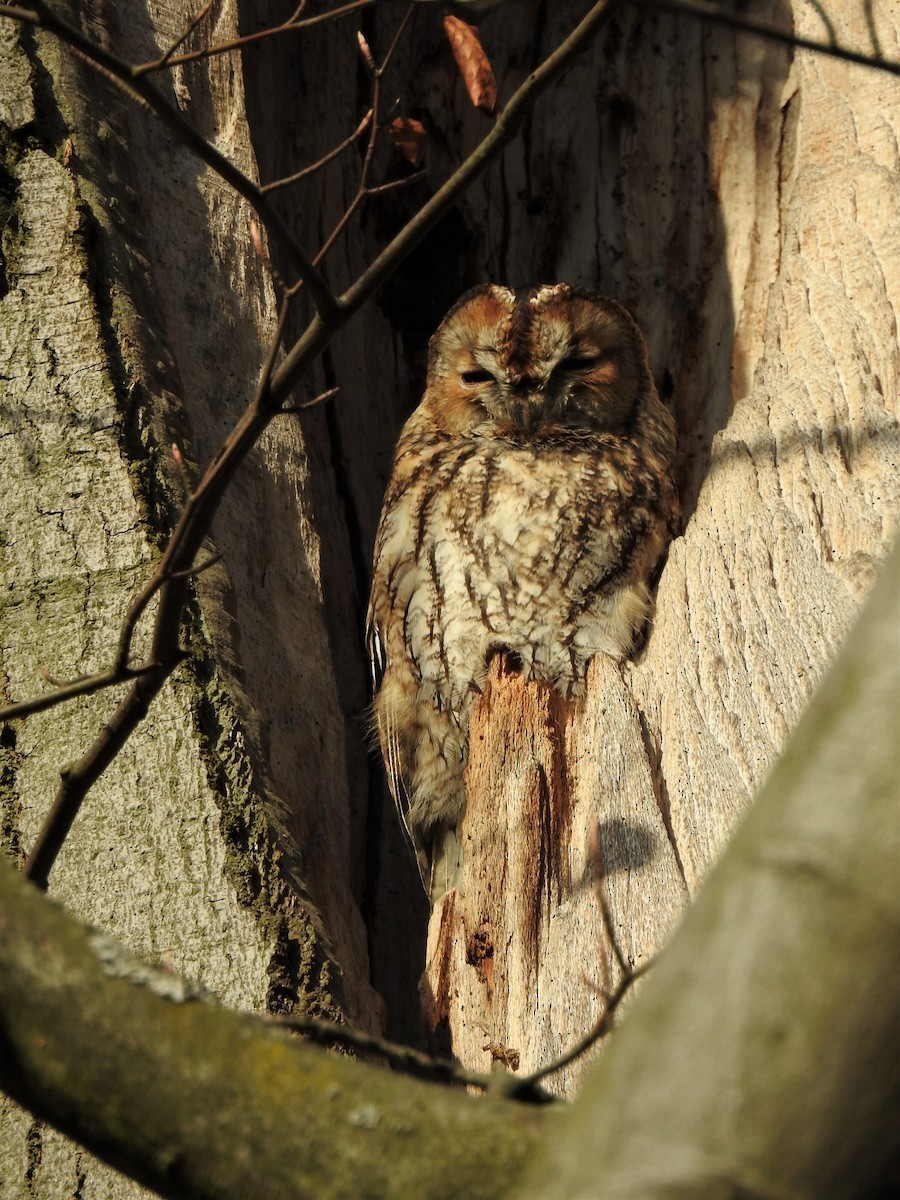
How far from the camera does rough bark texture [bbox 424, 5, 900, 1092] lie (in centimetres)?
224

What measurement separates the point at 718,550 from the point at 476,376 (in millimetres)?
976

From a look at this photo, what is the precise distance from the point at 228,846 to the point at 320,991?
25 centimetres

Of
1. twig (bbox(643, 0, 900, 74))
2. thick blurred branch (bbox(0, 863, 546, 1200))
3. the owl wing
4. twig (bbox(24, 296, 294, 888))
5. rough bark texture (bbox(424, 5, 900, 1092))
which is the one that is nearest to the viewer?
thick blurred branch (bbox(0, 863, 546, 1200))

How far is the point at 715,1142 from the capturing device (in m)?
0.77

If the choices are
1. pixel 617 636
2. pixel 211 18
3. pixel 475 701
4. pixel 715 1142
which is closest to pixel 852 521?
pixel 617 636

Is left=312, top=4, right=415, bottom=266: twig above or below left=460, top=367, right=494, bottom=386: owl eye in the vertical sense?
above

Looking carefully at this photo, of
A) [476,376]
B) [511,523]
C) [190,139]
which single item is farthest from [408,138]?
[190,139]

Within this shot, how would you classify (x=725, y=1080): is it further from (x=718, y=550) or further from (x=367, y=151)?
(x=718, y=550)

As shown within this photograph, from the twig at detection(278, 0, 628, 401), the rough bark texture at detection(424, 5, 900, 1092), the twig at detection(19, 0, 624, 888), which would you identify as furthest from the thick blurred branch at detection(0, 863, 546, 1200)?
the rough bark texture at detection(424, 5, 900, 1092)

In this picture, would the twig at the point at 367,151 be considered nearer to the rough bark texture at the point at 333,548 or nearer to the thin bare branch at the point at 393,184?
the thin bare branch at the point at 393,184

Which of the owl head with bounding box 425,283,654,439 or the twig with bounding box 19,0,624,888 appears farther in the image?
the owl head with bounding box 425,283,654,439

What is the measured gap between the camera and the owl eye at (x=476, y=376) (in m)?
3.31

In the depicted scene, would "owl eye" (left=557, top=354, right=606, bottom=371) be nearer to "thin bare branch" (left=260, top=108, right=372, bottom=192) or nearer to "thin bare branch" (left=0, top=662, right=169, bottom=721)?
"thin bare branch" (left=260, top=108, right=372, bottom=192)

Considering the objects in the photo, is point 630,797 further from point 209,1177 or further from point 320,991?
point 209,1177
